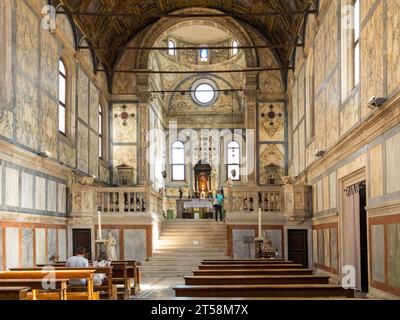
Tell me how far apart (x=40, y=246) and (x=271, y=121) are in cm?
1510

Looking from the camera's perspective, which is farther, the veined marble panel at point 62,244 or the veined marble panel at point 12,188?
the veined marble panel at point 62,244

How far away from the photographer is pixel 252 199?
2444cm

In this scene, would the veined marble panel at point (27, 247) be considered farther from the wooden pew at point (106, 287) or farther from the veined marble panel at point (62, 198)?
the veined marble panel at point (62, 198)

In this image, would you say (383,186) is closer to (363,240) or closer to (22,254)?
(363,240)

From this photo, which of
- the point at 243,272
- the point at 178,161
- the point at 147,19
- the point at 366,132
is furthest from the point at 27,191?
the point at 178,161

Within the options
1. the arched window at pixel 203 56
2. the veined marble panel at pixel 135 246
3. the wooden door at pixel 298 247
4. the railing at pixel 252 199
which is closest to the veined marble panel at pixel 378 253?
the wooden door at pixel 298 247

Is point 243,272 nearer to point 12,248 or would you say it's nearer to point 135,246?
point 12,248

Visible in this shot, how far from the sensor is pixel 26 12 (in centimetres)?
1755

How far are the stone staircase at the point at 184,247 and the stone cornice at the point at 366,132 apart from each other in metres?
7.03

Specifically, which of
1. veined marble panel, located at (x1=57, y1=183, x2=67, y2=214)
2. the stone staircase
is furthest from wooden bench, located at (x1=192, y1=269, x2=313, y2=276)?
veined marble panel, located at (x1=57, y1=183, x2=67, y2=214)

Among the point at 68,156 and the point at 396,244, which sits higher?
the point at 68,156

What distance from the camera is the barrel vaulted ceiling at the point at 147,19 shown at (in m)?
25.6

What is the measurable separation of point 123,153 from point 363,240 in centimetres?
1663
